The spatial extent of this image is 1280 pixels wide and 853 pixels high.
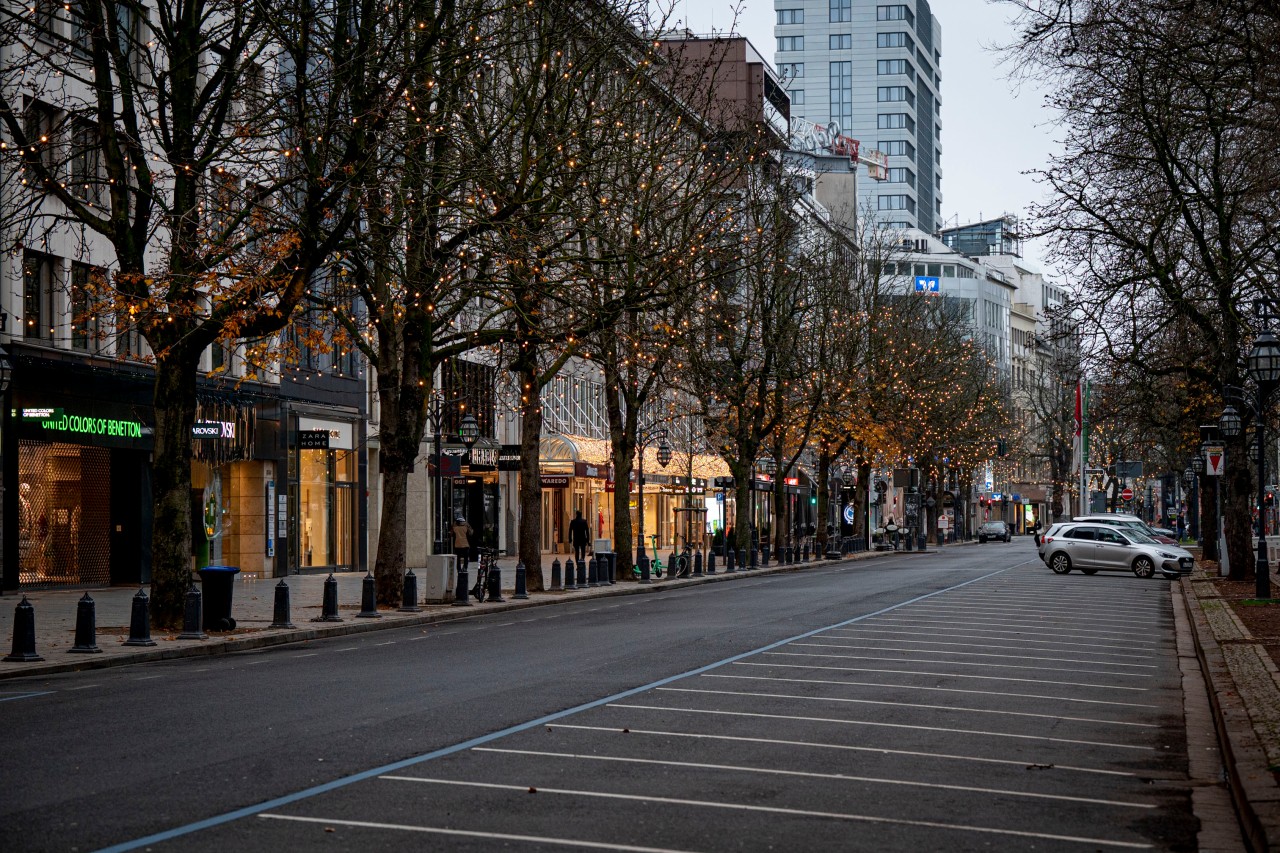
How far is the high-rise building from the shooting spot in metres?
172

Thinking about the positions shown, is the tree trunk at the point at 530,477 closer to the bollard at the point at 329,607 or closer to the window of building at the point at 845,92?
the bollard at the point at 329,607

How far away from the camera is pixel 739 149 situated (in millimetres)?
43156

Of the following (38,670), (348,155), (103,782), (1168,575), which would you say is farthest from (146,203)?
(1168,575)

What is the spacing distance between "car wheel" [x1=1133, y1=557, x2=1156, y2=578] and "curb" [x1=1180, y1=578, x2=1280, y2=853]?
29.0 m

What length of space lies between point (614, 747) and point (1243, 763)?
4.14 metres

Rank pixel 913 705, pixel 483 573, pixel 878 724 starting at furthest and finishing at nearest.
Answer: pixel 483 573 < pixel 913 705 < pixel 878 724

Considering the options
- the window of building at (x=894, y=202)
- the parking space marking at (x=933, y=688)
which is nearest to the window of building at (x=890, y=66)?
the window of building at (x=894, y=202)

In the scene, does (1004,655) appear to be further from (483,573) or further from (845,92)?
(845,92)

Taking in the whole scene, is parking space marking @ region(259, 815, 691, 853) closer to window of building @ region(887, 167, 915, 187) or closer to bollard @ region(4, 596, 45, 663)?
bollard @ region(4, 596, 45, 663)

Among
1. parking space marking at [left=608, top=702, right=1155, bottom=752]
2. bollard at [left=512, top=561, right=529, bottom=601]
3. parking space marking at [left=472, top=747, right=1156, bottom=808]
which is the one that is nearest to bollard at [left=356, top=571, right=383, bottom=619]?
bollard at [left=512, top=561, right=529, bottom=601]

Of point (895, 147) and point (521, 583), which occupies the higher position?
point (895, 147)

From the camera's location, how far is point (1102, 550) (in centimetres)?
4928

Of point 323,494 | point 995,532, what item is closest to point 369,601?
point 323,494

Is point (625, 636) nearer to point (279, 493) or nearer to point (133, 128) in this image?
point (133, 128)
